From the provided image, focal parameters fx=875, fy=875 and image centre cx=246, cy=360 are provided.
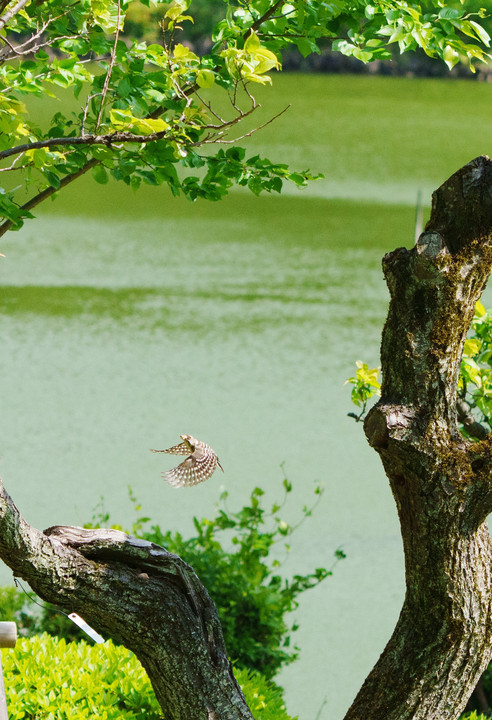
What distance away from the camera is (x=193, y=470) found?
5.54 ft

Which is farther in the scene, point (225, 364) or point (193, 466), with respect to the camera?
point (225, 364)

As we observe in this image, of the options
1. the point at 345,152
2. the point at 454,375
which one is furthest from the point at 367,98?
the point at 454,375

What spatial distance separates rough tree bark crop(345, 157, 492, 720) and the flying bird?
0.31 meters

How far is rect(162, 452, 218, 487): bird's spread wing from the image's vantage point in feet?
5.50

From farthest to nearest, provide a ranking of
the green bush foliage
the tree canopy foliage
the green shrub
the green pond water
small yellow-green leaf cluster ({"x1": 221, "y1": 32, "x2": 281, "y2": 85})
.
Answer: the green pond water → the green shrub → the green bush foliage → the tree canopy foliage → small yellow-green leaf cluster ({"x1": 221, "y1": 32, "x2": 281, "y2": 85})

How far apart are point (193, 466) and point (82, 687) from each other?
84 centimetres

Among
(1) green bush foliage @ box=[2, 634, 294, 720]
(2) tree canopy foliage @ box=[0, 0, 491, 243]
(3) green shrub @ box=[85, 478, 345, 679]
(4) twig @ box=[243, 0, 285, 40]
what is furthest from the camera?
(3) green shrub @ box=[85, 478, 345, 679]

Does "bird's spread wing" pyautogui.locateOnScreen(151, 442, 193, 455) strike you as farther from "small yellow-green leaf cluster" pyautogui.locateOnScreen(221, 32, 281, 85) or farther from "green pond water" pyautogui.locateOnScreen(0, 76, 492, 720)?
"green pond water" pyautogui.locateOnScreen(0, 76, 492, 720)

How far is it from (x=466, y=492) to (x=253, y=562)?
140cm

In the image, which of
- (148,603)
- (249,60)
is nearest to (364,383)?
(148,603)

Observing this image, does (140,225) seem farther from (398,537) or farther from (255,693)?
(255,693)

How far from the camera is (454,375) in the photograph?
67.9 inches

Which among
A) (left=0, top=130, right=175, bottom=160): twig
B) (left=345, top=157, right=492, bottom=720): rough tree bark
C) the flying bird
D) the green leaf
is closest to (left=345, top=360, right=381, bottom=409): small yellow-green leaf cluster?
(left=345, top=157, right=492, bottom=720): rough tree bark

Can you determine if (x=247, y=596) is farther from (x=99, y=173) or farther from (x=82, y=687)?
(x=99, y=173)
